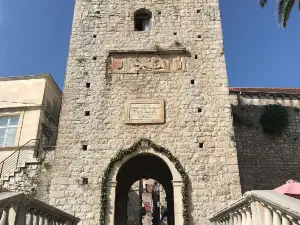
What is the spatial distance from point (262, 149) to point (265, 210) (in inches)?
487

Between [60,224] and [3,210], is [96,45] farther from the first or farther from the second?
[3,210]

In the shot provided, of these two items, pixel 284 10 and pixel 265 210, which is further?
pixel 284 10

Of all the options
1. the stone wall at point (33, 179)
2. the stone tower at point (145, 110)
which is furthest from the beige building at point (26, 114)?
the stone tower at point (145, 110)

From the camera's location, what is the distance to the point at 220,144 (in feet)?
33.2

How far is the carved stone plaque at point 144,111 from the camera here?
10.5 metres

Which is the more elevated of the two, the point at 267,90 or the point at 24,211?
the point at 267,90

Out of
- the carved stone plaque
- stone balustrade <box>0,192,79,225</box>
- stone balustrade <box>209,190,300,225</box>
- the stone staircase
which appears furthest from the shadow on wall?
stone balustrade <box>0,192,79,225</box>

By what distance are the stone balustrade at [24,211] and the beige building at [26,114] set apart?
7740 mm

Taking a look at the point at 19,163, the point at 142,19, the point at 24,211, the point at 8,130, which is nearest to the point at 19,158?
the point at 19,163

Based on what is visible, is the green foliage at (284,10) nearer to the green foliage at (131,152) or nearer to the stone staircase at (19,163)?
the green foliage at (131,152)

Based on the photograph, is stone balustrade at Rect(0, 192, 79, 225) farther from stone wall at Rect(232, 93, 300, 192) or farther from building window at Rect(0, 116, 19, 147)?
stone wall at Rect(232, 93, 300, 192)

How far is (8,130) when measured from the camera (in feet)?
48.2

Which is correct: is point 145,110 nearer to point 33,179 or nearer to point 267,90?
point 33,179

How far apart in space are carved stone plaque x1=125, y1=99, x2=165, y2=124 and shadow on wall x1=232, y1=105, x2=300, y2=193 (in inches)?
262
